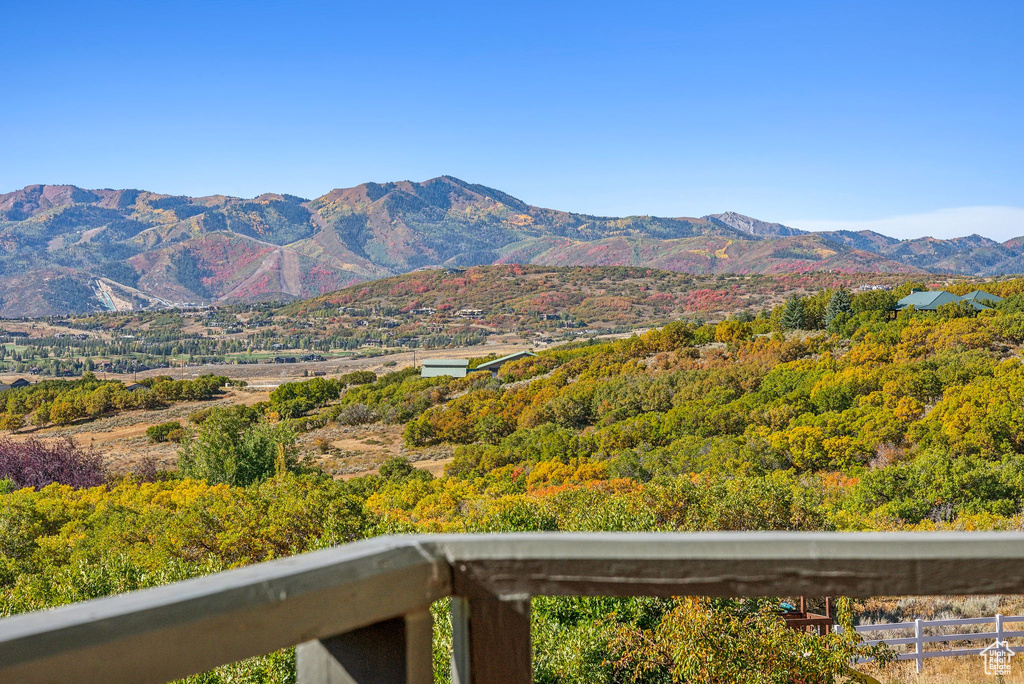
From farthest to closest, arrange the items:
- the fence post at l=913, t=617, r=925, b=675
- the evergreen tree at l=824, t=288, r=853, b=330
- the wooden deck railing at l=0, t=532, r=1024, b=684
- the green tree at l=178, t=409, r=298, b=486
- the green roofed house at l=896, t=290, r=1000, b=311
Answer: the evergreen tree at l=824, t=288, r=853, b=330 < the green roofed house at l=896, t=290, r=1000, b=311 < the green tree at l=178, t=409, r=298, b=486 < the fence post at l=913, t=617, r=925, b=675 < the wooden deck railing at l=0, t=532, r=1024, b=684

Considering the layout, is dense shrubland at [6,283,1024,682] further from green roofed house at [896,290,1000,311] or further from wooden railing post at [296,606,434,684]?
wooden railing post at [296,606,434,684]

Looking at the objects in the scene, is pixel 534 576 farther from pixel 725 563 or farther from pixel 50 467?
pixel 50 467

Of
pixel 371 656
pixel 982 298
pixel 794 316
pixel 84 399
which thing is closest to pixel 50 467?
pixel 84 399

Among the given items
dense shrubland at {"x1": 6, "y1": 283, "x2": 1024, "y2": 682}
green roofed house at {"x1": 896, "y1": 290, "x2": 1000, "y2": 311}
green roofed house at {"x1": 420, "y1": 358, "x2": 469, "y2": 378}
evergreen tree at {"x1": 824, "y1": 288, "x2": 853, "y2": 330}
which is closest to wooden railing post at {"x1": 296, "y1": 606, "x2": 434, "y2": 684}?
dense shrubland at {"x1": 6, "y1": 283, "x2": 1024, "y2": 682}

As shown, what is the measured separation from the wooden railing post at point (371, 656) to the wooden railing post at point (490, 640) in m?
0.05

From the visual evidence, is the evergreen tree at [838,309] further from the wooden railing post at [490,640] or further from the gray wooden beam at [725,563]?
the wooden railing post at [490,640]

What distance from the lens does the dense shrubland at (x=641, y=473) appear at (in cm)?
709

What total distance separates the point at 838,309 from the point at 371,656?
4257 cm

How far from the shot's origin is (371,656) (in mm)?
998

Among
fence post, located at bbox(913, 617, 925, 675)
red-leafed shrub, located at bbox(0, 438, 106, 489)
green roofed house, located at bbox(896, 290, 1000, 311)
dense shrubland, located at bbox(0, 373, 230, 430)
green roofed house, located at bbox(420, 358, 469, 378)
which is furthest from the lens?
green roofed house, located at bbox(420, 358, 469, 378)

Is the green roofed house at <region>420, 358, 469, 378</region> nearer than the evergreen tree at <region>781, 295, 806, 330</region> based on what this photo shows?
No

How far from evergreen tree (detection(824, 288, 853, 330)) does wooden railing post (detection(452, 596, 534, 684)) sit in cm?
4044

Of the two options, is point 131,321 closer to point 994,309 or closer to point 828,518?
point 994,309

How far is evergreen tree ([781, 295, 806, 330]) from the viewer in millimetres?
40938
